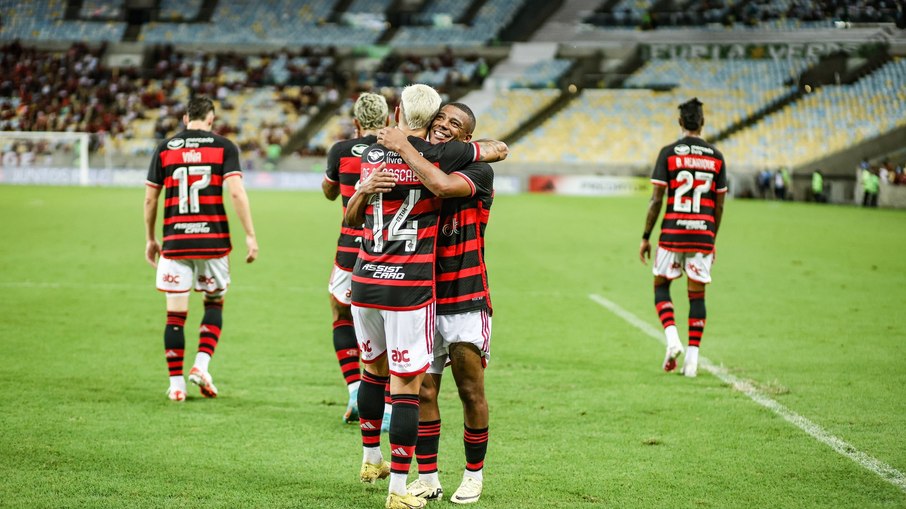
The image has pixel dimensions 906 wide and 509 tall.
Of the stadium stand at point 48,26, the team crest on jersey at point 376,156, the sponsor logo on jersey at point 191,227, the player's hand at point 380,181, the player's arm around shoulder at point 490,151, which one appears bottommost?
the sponsor logo on jersey at point 191,227

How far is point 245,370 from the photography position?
331 inches

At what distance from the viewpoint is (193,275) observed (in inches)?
293

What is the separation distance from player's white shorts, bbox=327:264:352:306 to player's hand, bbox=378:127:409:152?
2056 mm

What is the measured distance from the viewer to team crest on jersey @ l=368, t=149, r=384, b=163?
4715 mm

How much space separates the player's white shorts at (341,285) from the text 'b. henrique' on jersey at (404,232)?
5.88 ft

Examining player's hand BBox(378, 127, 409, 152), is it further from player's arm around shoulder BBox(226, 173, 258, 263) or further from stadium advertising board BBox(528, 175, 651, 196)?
stadium advertising board BBox(528, 175, 651, 196)

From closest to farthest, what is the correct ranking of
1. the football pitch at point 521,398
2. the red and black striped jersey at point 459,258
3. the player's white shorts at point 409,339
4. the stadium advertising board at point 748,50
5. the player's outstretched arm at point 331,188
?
the player's white shorts at point 409,339 → the red and black striped jersey at point 459,258 → the football pitch at point 521,398 → the player's outstretched arm at point 331,188 → the stadium advertising board at point 748,50

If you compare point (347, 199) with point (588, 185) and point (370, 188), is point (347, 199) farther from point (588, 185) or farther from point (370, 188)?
point (588, 185)

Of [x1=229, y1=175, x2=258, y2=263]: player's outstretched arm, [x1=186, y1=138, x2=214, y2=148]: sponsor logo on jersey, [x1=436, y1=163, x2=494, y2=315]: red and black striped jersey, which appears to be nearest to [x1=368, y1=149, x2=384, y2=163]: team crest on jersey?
[x1=436, y1=163, x2=494, y2=315]: red and black striped jersey

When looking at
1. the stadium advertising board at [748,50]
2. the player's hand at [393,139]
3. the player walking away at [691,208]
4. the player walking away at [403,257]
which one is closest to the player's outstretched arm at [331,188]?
the player walking away at [403,257]

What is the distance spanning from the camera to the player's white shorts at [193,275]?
7309 mm

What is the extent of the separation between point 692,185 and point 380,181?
15.1 feet

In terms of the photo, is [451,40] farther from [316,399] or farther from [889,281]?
[316,399]

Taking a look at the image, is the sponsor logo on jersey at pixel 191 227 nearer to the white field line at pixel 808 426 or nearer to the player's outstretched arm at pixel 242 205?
the player's outstretched arm at pixel 242 205
